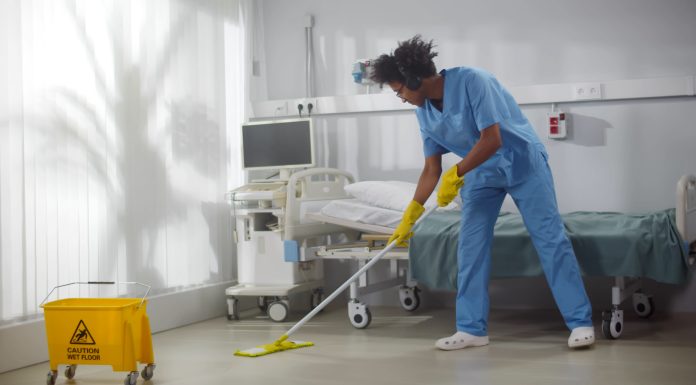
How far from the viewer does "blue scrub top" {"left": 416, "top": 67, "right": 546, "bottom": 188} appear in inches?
123

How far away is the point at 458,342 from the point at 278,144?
6.07 feet

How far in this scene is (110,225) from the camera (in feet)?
12.5

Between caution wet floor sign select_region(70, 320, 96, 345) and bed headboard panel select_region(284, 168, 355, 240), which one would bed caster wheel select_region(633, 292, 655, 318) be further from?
caution wet floor sign select_region(70, 320, 96, 345)

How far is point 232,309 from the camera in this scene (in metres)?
4.51

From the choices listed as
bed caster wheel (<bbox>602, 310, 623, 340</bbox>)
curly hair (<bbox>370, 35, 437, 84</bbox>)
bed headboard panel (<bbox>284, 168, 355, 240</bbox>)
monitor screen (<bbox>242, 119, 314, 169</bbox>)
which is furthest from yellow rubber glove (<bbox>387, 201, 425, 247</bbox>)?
monitor screen (<bbox>242, 119, 314, 169</bbox>)

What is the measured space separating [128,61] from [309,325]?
168 cm

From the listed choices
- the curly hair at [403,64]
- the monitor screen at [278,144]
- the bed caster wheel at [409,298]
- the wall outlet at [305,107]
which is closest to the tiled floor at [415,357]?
the bed caster wheel at [409,298]

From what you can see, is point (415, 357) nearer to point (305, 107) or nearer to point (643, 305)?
point (643, 305)

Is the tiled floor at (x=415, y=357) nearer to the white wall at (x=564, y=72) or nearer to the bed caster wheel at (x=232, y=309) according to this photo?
the bed caster wheel at (x=232, y=309)

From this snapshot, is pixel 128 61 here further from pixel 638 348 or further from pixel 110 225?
pixel 638 348

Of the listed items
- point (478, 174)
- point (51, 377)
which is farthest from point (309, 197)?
point (51, 377)

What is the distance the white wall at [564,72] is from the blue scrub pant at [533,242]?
1276 millimetres

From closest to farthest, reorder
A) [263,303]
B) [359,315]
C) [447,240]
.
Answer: [447,240], [359,315], [263,303]

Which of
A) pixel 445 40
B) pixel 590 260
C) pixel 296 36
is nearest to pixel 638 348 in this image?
pixel 590 260
